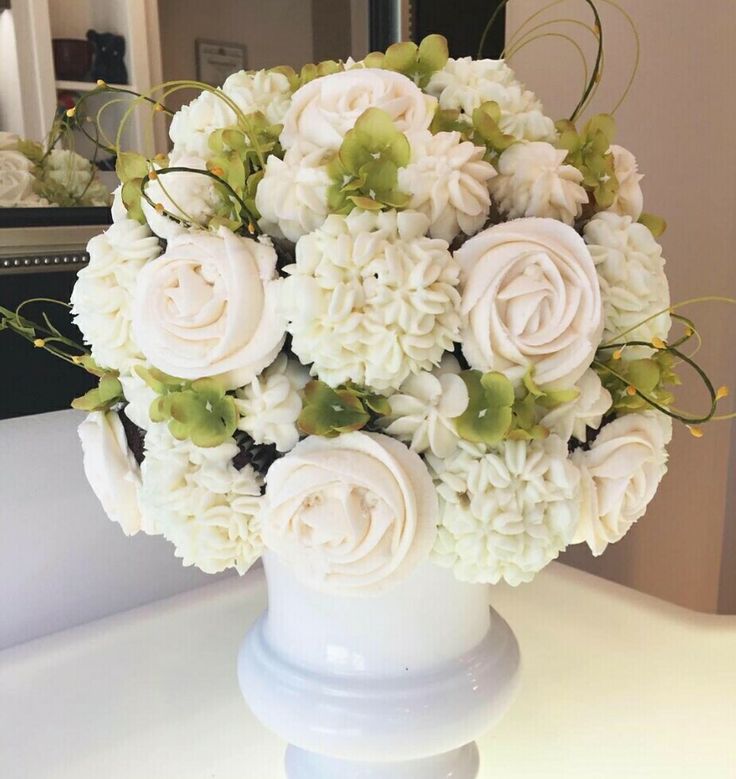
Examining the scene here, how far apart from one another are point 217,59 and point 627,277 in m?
0.53

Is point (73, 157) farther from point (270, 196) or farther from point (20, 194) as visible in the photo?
point (270, 196)

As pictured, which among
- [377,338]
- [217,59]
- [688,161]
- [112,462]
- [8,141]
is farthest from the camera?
[688,161]

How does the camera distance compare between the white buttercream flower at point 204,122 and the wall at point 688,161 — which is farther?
the wall at point 688,161

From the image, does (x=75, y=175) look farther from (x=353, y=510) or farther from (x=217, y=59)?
(x=353, y=510)

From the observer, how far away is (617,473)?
519 mm

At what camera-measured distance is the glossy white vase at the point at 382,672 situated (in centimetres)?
55

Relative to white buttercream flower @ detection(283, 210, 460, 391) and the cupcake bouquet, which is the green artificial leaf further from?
white buttercream flower @ detection(283, 210, 460, 391)

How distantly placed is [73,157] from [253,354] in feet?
1.35

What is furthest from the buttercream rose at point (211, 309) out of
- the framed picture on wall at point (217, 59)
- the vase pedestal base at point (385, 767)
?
the framed picture on wall at point (217, 59)

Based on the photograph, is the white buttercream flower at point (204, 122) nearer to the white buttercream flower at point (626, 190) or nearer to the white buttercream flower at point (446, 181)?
the white buttercream flower at point (446, 181)

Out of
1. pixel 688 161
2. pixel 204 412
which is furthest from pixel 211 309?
pixel 688 161

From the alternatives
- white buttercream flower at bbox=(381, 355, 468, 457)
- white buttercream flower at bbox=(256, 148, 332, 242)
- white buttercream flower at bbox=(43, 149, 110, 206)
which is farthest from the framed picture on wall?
white buttercream flower at bbox=(381, 355, 468, 457)

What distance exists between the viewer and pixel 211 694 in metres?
0.79

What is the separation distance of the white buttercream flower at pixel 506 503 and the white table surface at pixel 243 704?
30 cm
